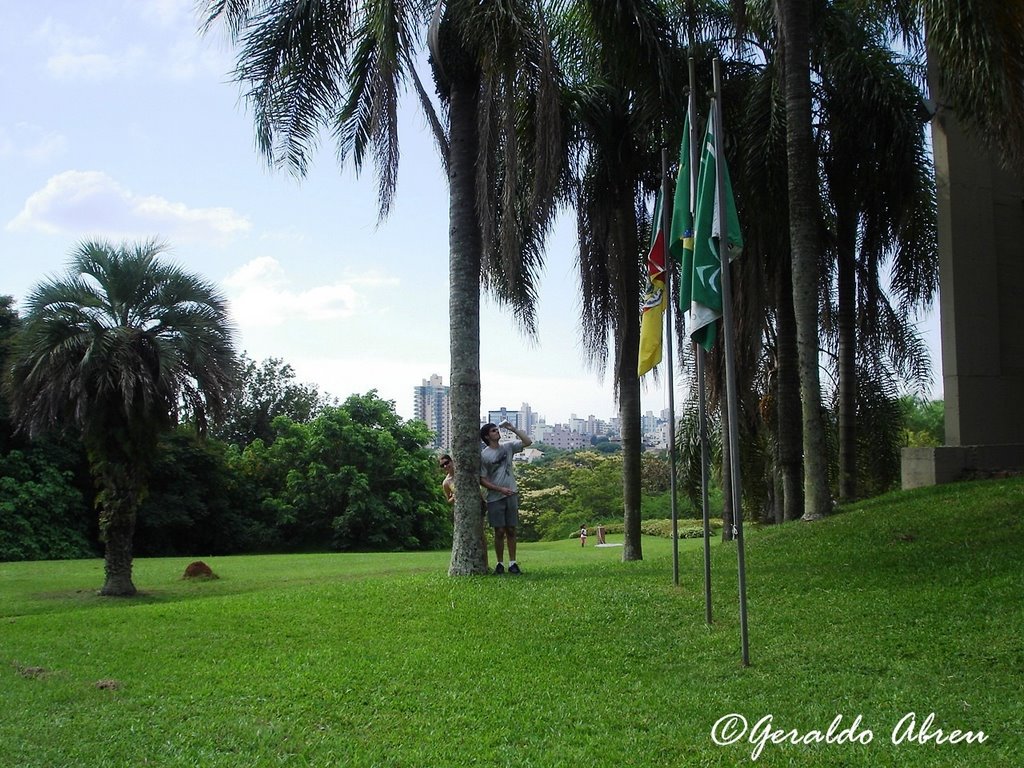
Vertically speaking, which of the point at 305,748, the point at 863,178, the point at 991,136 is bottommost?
the point at 305,748

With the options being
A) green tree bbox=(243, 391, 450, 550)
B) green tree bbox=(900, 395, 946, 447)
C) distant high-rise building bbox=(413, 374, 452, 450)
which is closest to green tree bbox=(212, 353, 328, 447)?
green tree bbox=(243, 391, 450, 550)

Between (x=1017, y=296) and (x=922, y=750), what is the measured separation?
1232 cm

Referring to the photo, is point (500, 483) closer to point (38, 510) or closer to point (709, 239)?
point (709, 239)

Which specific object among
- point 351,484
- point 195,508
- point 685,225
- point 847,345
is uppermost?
point 847,345

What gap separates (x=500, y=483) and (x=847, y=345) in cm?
854

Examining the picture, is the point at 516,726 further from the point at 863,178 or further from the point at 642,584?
the point at 863,178

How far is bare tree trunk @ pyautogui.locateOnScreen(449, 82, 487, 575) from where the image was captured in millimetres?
12508

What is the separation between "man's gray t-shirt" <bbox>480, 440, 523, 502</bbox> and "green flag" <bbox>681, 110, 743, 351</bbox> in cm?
483

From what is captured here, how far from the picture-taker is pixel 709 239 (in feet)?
25.9

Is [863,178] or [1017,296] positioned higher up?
[863,178]

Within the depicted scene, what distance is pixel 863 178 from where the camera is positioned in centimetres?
1698

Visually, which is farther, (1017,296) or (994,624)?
(1017,296)

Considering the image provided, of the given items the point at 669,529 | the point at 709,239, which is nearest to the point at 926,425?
the point at 669,529

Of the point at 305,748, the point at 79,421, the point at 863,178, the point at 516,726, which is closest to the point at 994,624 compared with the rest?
the point at 516,726
